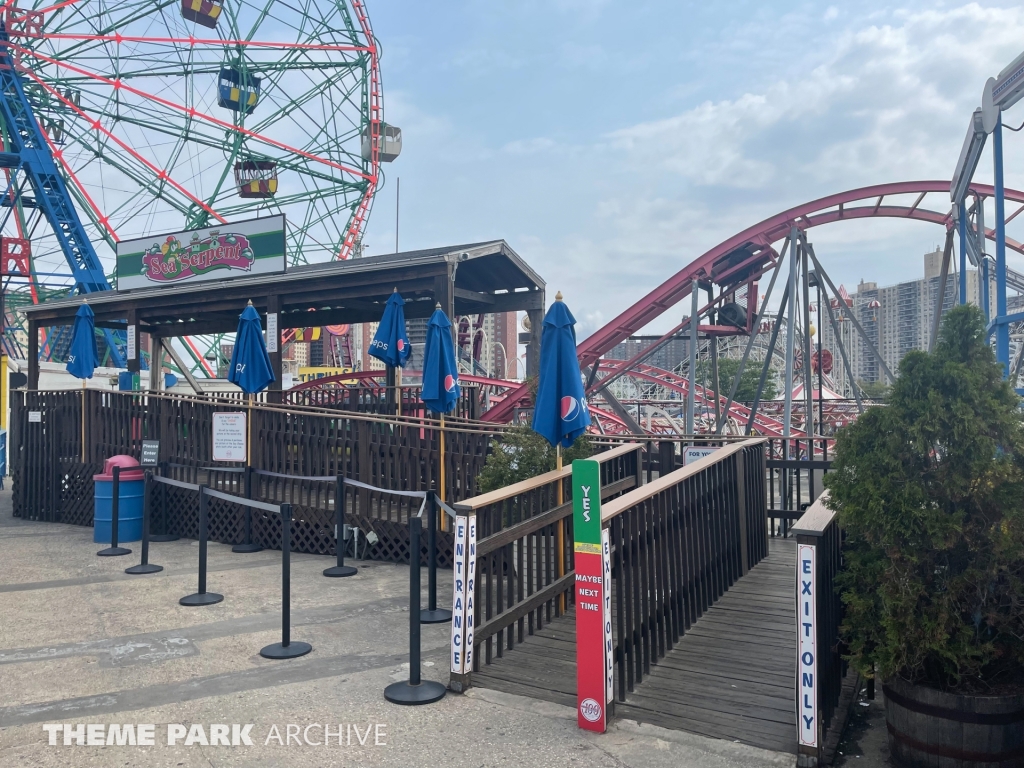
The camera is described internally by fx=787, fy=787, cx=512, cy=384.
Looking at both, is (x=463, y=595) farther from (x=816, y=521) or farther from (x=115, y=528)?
(x=115, y=528)

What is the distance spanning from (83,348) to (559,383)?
34.4 feet

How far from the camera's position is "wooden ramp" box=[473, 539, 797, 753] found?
13.9 ft

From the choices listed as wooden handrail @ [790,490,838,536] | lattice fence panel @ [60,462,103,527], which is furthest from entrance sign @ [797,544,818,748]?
lattice fence panel @ [60,462,103,527]

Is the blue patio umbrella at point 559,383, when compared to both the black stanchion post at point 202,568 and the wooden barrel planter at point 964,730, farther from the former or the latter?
the black stanchion post at point 202,568

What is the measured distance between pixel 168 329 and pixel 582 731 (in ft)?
57.0

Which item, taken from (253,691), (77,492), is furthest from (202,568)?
(77,492)

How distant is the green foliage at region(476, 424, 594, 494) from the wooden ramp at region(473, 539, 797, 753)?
57.9 inches

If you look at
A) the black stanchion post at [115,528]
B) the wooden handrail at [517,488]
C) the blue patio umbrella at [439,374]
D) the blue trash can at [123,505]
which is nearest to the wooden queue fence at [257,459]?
the blue patio umbrella at [439,374]

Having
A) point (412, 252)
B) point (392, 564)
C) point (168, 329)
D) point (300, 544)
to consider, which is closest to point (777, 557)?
point (392, 564)

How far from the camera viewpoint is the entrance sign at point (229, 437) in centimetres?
1052

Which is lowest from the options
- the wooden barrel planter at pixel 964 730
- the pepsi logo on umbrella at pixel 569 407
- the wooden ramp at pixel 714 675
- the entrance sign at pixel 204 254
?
the wooden ramp at pixel 714 675

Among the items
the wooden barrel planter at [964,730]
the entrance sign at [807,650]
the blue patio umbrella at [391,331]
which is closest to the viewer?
the wooden barrel planter at [964,730]

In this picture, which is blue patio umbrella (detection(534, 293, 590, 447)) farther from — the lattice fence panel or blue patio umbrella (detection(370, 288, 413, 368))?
the lattice fence panel

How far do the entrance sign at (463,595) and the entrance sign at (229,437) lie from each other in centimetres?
640
